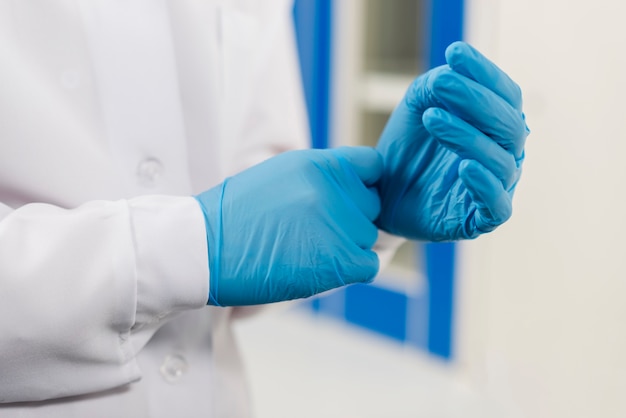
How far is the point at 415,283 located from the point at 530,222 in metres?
0.88

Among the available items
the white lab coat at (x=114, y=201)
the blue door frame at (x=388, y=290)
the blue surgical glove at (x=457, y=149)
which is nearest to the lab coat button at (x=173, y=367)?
the white lab coat at (x=114, y=201)

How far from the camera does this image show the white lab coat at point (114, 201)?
545 mm

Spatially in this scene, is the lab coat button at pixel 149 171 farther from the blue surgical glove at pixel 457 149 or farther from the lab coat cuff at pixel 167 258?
the blue surgical glove at pixel 457 149

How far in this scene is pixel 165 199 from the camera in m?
0.59

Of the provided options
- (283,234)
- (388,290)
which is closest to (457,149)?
(283,234)

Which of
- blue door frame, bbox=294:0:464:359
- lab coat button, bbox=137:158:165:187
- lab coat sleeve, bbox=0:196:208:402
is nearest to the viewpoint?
lab coat sleeve, bbox=0:196:208:402

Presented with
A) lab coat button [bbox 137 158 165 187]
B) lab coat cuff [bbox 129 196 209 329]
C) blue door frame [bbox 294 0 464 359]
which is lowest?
blue door frame [bbox 294 0 464 359]

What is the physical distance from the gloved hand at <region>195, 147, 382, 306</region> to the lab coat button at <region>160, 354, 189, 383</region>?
4.4 inches

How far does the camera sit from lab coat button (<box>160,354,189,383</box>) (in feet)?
2.16

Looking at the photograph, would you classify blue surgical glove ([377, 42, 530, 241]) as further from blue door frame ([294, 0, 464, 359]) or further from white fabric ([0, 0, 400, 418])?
blue door frame ([294, 0, 464, 359])

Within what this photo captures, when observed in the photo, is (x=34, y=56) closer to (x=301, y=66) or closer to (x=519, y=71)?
(x=519, y=71)

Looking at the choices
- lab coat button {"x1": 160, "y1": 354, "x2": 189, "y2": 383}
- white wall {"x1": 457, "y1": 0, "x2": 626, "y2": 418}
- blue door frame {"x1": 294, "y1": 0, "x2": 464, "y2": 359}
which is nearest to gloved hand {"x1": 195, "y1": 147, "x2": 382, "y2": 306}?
lab coat button {"x1": 160, "y1": 354, "x2": 189, "y2": 383}

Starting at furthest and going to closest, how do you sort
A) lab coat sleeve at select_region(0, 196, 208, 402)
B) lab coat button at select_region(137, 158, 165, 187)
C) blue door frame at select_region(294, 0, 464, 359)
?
blue door frame at select_region(294, 0, 464, 359) → lab coat button at select_region(137, 158, 165, 187) → lab coat sleeve at select_region(0, 196, 208, 402)

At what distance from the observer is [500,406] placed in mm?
859
